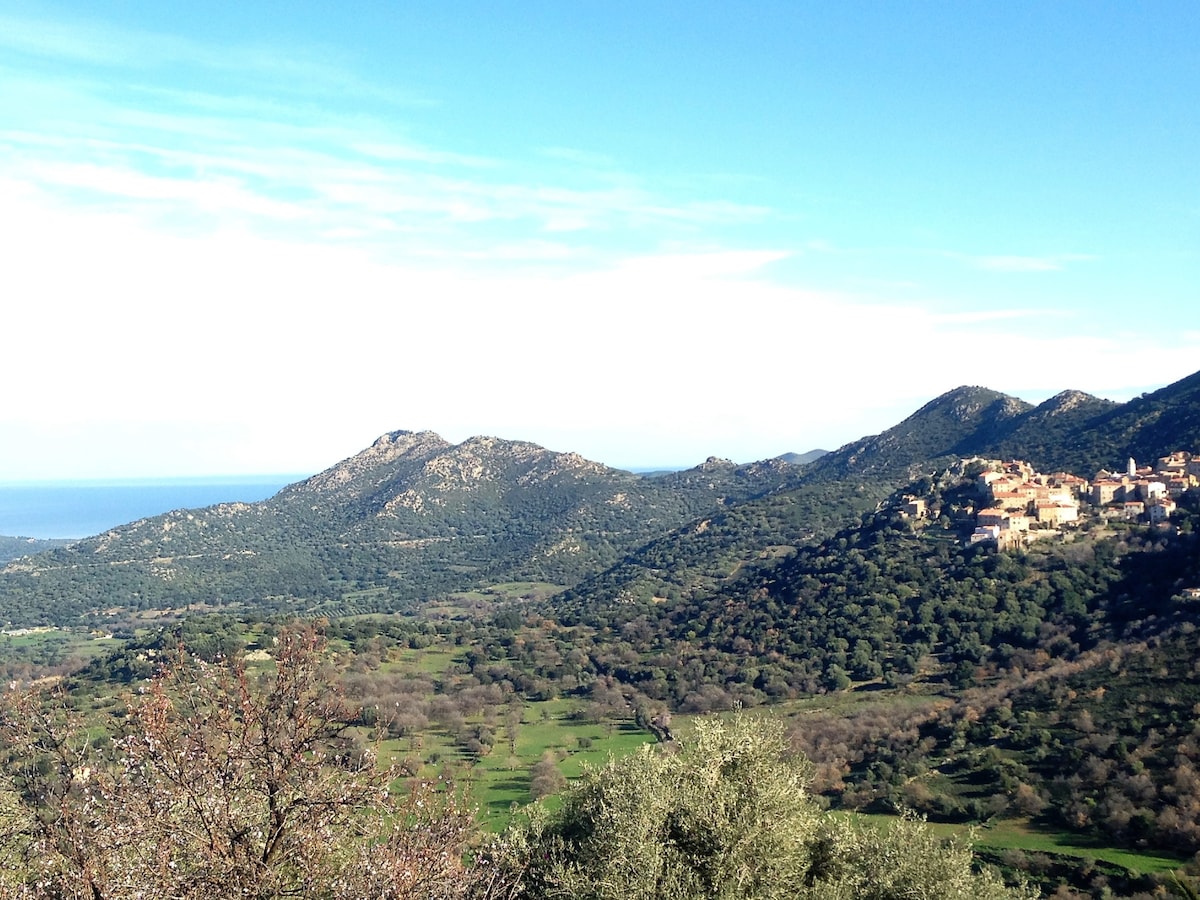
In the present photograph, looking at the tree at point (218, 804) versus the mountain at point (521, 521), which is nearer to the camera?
the tree at point (218, 804)

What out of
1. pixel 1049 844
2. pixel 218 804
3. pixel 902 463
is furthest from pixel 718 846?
pixel 902 463

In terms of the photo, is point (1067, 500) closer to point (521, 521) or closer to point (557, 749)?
point (557, 749)

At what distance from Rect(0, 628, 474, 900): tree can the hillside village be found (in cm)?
6277

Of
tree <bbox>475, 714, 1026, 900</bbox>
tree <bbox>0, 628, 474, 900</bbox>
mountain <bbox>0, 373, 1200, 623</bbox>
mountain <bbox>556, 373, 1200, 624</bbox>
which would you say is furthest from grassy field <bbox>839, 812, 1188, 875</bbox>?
mountain <bbox>0, 373, 1200, 623</bbox>

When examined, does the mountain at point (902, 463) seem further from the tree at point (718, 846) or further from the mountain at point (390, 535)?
the tree at point (718, 846)

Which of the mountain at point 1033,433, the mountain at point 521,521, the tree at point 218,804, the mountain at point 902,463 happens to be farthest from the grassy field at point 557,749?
the mountain at point 1033,433

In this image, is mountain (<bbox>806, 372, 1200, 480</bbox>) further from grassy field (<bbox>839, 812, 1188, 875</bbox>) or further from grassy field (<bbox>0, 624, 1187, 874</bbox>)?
grassy field (<bbox>839, 812, 1188, 875</bbox>)

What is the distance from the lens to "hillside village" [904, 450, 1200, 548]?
62.9 meters

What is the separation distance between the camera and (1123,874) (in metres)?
24.4

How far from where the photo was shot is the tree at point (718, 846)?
1305 centimetres

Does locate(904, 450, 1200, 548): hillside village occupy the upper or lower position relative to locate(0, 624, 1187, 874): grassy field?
upper

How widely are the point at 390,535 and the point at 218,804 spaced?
476 ft

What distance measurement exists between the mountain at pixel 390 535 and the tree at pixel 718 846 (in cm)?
10163

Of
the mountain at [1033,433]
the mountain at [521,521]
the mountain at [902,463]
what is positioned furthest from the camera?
the mountain at [521,521]
